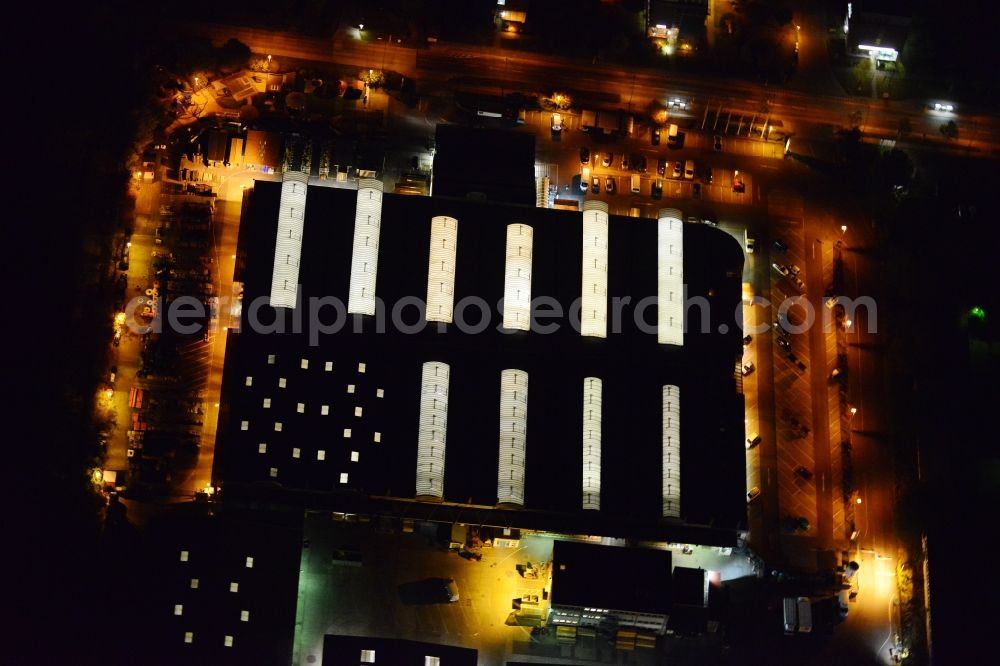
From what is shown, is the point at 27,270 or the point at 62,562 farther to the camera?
the point at 27,270

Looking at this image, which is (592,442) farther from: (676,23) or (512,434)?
(676,23)

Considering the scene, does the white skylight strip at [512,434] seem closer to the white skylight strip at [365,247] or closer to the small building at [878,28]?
the white skylight strip at [365,247]

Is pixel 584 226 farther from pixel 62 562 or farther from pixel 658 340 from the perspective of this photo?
pixel 62 562

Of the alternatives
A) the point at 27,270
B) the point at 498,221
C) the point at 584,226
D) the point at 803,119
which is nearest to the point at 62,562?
the point at 27,270

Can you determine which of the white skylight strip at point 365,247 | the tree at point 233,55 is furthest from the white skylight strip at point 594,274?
the tree at point 233,55

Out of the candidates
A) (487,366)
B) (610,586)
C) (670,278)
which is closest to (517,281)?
Result: (487,366)

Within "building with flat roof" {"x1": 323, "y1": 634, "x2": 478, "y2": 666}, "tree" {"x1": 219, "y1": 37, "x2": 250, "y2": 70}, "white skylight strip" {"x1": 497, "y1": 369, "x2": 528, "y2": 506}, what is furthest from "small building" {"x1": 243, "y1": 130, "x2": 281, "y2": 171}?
"building with flat roof" {"x1": 323, "y1": 634, "x2": 478, "y2": 666}
